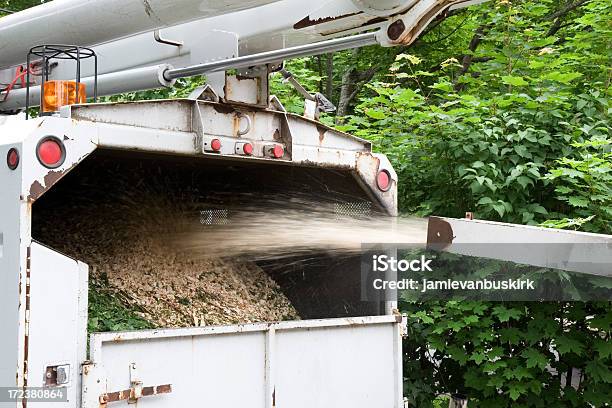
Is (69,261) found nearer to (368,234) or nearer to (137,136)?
(137,136)

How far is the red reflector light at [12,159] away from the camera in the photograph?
3090 mm

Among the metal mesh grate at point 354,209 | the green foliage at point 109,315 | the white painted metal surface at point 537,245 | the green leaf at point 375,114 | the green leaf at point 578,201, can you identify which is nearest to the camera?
the white painted metal surface at point 537,245

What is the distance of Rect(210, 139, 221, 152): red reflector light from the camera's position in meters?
3.81

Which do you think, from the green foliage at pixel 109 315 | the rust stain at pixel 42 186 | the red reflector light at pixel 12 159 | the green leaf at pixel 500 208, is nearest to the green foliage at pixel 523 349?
the green leaf at pixel 500 208

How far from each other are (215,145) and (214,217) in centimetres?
163

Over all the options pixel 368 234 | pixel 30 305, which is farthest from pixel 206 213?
pixel 30 305

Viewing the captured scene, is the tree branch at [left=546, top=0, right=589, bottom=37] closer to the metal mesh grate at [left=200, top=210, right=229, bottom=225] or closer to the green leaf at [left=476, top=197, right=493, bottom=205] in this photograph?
the green leaf at [left=476, top=197, right=493, bottom=205]

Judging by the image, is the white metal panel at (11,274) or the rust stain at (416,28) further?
the rust stain at (416,28)

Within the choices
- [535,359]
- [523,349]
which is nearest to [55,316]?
[535,359]

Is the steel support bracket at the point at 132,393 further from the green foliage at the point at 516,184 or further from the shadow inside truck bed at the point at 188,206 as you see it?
the green foliage at the point at 516,184

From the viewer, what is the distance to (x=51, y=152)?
316 centimetres

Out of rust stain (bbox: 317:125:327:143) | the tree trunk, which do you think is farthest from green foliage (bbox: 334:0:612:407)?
the tree trunk

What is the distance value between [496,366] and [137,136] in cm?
317

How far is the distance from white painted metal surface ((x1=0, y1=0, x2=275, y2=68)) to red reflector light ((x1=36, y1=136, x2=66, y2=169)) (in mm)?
873
